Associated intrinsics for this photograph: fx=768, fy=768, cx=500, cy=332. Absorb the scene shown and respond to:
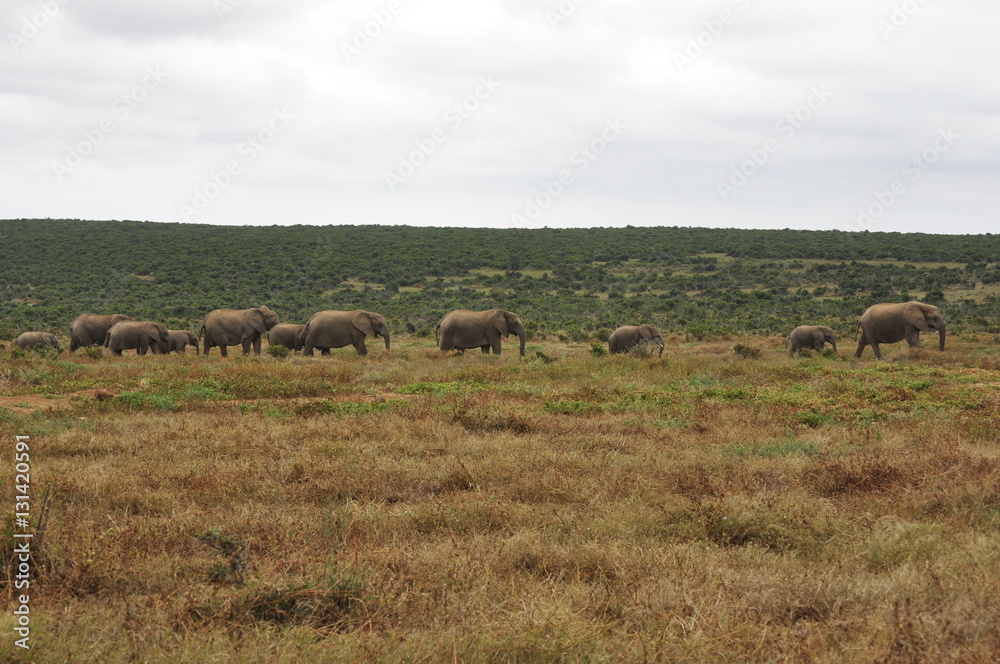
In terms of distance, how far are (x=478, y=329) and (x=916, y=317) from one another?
13842 mm

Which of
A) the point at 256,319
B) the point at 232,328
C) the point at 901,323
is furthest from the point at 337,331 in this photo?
the point at 901,323

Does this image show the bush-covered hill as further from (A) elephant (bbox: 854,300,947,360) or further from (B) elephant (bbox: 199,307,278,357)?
(B) elephant (bbox: 199,307,278,357)

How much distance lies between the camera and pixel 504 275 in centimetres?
6400

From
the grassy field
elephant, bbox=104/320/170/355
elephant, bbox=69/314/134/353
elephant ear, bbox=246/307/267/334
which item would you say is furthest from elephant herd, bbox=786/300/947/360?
elephant, bbox=69/314/134/353

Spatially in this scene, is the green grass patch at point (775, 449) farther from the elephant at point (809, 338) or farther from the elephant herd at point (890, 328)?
the elephant at point (809, 338)

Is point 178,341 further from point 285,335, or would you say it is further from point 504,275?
point 504,275

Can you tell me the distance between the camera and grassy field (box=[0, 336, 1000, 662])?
13.9 feet

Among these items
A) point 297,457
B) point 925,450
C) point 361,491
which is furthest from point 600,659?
point 925,450

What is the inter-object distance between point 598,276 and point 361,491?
55.7m

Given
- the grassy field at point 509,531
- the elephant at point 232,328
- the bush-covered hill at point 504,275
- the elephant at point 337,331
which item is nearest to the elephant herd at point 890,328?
the bush-covered hill at point 504,275

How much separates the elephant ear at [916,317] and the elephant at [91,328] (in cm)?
2567

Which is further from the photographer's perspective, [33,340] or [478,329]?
[478,329]

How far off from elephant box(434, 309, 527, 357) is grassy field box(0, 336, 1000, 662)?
13.0m

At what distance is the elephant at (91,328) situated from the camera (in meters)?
26.3
